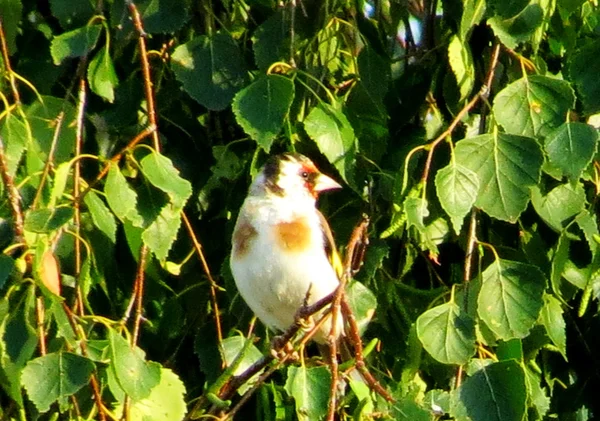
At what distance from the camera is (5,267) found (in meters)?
2.81

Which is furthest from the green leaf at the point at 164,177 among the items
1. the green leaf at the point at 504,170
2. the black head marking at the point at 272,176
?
the black head marking at the point at 272,176

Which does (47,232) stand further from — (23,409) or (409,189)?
(409,189)

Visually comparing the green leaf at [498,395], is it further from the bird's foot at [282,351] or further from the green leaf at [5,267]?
the green leaf at [5,267]

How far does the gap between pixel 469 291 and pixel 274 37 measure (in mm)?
795

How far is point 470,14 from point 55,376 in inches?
49.8

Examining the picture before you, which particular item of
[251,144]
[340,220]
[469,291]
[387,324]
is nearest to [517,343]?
[469,291]

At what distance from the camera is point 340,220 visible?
3.68m

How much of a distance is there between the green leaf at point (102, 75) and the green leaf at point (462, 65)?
2.69ft

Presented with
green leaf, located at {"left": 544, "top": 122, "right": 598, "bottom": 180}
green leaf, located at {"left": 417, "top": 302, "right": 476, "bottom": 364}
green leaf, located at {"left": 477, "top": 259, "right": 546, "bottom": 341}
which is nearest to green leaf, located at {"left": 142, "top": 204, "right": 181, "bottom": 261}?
green leaf, located at {"left": 417, "top": 302, "right": 476, "bottom": 364}

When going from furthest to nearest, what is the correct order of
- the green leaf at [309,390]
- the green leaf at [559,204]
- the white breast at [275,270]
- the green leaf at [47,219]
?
the white breast at [275,270]
the green leaf at [559,204]
the green leaf at [309,390]
the green leaf at [47,219]

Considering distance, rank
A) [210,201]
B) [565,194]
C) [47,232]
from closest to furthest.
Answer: [47,232], [565,194], [210,201]

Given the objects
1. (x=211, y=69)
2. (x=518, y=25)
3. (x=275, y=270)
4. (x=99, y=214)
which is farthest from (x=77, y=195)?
(x=518, y=25)

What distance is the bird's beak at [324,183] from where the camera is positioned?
372cm

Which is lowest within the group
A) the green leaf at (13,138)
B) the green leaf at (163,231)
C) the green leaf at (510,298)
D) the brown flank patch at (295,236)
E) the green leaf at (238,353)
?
the green leaf at (238,353)
